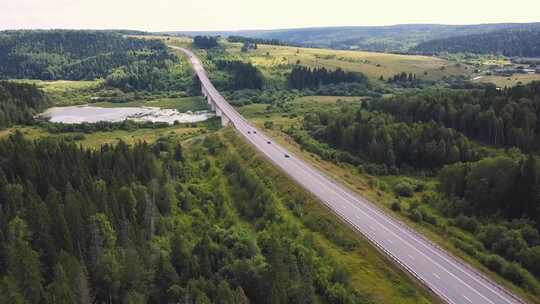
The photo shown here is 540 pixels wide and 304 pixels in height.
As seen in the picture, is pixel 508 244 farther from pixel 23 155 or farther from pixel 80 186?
pixel 23 155

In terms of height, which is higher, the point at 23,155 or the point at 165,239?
the point at 23,155

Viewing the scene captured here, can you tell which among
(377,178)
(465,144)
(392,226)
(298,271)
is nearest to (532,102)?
(465,144)

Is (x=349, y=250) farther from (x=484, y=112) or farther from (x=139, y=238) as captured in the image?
(x=484, y=112)

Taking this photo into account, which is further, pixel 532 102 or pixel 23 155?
pixel 532 102

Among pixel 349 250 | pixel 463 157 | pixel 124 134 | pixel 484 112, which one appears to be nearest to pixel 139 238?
pixel 349 250

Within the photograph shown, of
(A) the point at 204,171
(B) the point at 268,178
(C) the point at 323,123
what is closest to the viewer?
(B) the point at 268,178

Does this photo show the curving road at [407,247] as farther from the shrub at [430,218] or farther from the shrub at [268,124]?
the shrub at [268,124]
